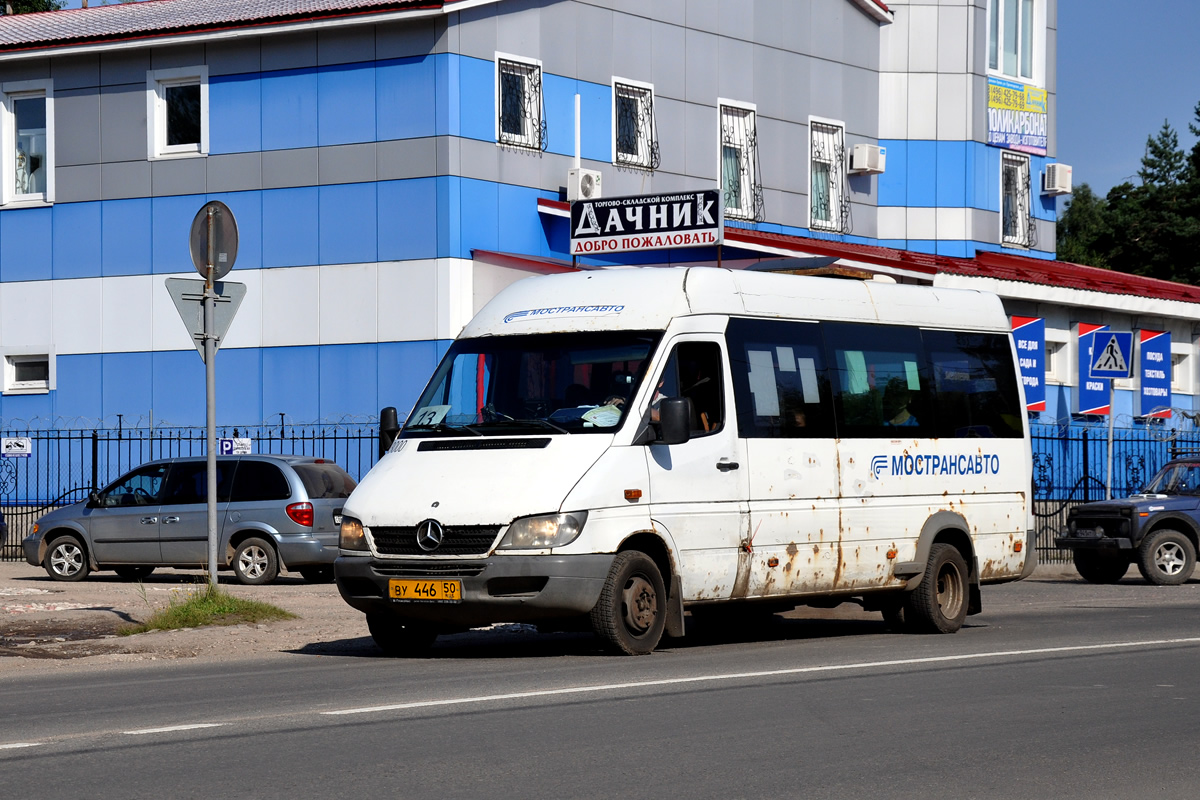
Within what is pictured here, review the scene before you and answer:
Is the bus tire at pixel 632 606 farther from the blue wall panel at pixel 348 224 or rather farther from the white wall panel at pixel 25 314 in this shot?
the white wall panel at pixel 25 314

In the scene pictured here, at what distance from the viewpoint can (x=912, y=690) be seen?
33.8ft

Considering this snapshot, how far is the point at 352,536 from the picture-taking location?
1237cm

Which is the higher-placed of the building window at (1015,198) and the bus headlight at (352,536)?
the building window at (1015,198)

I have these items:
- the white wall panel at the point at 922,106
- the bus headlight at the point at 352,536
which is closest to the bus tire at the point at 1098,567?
the bus headlight at the point at 352,536

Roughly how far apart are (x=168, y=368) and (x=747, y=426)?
61.8 ft

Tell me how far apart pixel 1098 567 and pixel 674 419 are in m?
13.5

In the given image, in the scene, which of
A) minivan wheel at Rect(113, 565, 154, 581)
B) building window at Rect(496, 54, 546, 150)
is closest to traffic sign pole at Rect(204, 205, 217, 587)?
minivan wheel at Rect(113, 565, 154, 581)

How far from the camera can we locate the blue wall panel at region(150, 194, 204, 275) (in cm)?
2948

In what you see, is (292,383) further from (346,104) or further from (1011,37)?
(1011,37)

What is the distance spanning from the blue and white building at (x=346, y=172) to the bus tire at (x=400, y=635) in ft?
47.8

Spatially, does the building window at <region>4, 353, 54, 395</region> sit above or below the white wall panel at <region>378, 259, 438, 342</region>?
below

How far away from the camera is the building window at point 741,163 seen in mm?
32875

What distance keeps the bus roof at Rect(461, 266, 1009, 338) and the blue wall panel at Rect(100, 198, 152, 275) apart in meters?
17.6

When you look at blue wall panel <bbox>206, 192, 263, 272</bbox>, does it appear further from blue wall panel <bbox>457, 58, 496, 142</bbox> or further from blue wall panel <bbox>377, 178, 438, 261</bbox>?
blue wall panel <bbox>457, 58, 496, 142</bbox>
